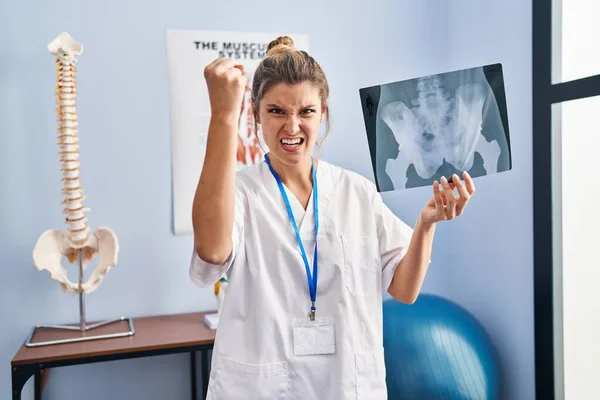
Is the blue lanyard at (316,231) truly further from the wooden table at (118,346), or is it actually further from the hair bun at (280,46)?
the wooden table at (118,346)

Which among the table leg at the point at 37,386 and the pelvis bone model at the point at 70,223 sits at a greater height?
the pelvis bone model at the point at 70,223

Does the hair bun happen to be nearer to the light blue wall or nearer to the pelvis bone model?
the pelvis bone model

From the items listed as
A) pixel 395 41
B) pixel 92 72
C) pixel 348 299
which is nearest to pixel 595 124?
pixel 395 41

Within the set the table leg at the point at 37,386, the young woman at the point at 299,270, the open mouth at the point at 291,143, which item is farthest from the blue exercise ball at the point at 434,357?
the table leg at the point at 37,386

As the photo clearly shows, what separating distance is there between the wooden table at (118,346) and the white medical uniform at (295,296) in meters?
0.82

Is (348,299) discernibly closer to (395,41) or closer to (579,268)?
(579,268)

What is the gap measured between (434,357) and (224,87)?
1.42 meters

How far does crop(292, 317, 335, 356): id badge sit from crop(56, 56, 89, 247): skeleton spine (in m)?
1.16

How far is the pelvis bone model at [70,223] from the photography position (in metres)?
2.04

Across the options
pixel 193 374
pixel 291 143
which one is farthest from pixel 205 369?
pixel 291 143

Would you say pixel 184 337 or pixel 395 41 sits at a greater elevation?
pixel 395 41

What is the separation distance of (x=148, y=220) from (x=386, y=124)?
1.40m

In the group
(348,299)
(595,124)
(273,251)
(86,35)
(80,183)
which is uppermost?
(86,35)

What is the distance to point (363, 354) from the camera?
124cm
